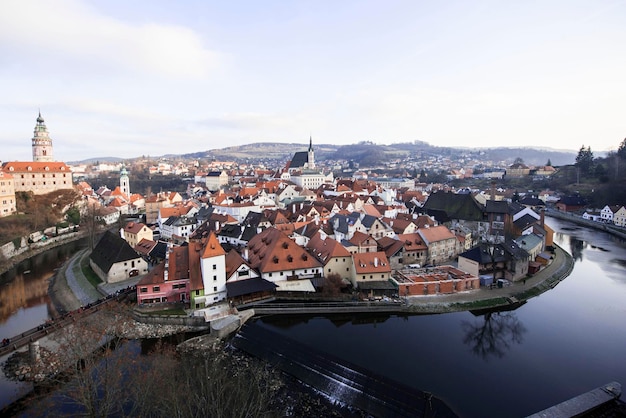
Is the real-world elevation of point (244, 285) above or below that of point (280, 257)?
below

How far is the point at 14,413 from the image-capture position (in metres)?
13.5

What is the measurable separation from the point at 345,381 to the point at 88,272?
80.0 feet

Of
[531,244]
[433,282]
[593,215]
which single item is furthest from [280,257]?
[593,215]

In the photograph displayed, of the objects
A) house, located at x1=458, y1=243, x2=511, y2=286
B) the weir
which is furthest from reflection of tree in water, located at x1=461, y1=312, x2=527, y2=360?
the weir

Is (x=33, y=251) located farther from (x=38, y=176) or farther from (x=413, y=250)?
(x=413, y=250)

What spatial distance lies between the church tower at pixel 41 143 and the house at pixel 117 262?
41552 millimetres

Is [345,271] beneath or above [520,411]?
above

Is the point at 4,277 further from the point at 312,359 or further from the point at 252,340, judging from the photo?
the point at 312,359

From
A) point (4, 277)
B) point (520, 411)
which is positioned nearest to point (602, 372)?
point (520, 411)

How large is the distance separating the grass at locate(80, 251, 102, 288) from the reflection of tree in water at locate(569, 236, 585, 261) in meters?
42.0

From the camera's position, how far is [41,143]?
58.0 metres

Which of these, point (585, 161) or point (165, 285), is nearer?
point (165, 285)

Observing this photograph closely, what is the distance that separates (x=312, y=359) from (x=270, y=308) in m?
6.44

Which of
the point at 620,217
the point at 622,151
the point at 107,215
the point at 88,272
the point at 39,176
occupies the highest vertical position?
the point at 622,151
